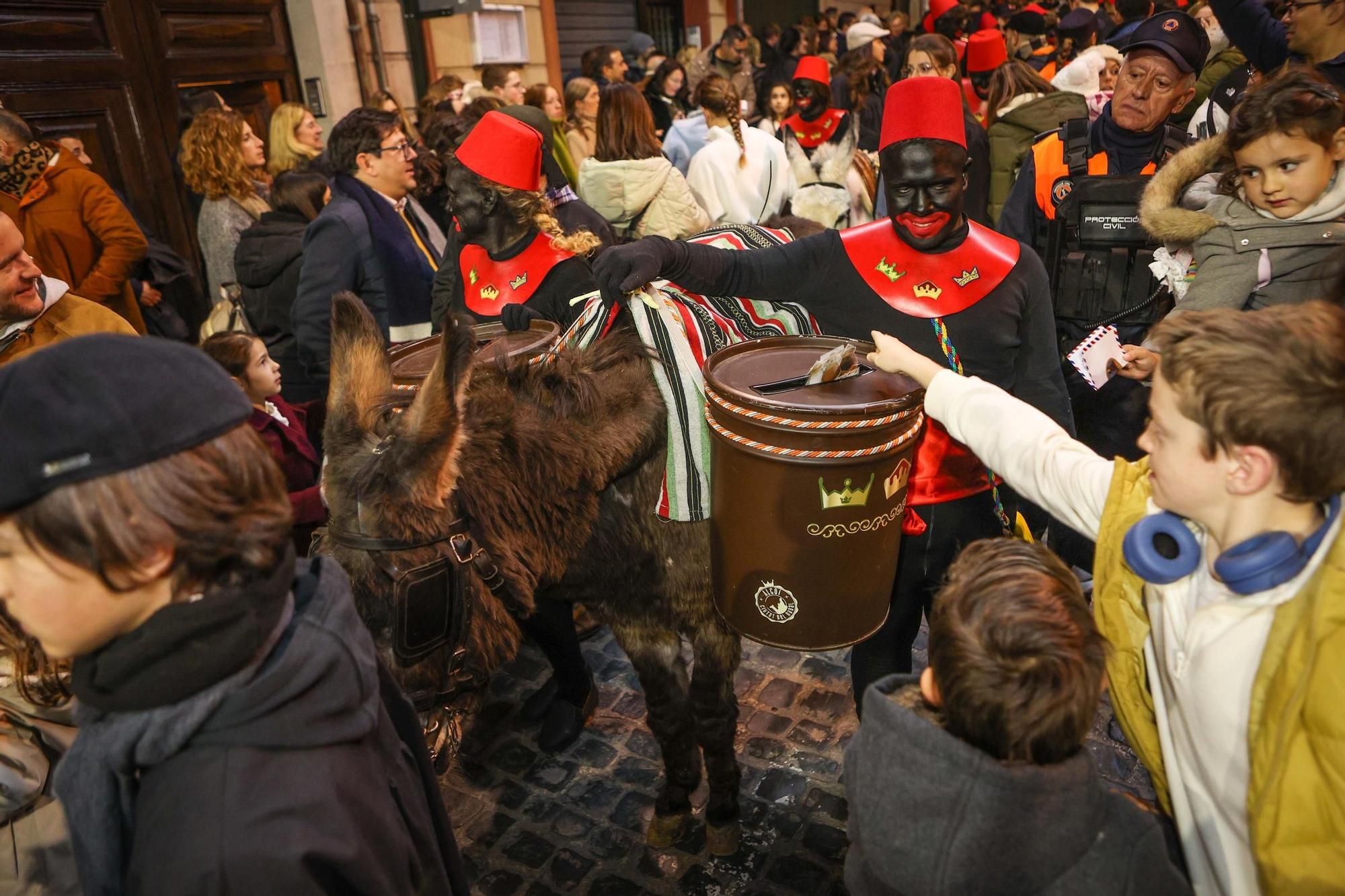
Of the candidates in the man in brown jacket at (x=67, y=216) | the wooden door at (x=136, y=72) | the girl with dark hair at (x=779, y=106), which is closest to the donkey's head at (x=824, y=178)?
the girl with dark hair at (x=779, y=106)

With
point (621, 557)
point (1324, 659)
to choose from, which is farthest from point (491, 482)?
point (1324, 659)

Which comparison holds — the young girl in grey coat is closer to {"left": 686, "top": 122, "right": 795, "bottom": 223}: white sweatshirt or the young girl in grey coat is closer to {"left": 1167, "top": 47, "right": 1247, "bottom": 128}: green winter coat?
{"left": 1167, "top": 47, "right": 1247, "bottom": 128}: green winter coat

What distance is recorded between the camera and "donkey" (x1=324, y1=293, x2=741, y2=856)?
190 centimetres

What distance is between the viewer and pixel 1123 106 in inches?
145

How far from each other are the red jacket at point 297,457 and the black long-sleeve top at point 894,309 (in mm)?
1618

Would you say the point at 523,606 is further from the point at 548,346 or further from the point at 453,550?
the point at 548,346

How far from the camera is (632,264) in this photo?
236 centimetres

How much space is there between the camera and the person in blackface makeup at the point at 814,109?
753 centimetres

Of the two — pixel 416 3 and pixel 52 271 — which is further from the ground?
pixel 416 3

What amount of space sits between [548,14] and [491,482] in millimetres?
10658

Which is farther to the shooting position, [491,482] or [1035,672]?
[491,482]

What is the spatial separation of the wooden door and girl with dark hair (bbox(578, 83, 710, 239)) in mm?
4125

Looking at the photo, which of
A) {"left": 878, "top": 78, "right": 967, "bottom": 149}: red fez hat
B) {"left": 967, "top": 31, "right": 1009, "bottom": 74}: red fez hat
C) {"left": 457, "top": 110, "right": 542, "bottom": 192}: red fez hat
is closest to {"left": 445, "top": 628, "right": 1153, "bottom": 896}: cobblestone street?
{"left": 878, "top": 78, "right": 967, "bottom": 149}: red fez hat

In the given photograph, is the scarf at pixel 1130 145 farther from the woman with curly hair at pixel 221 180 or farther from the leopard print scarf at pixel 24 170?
the leopard print scarf at pixel 24 170
